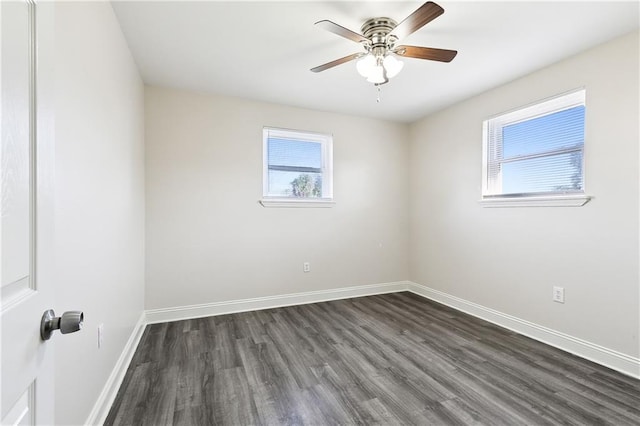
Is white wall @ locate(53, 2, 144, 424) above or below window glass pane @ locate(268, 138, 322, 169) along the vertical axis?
below

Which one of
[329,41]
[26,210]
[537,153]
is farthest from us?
[537,153]

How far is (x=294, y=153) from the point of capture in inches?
145

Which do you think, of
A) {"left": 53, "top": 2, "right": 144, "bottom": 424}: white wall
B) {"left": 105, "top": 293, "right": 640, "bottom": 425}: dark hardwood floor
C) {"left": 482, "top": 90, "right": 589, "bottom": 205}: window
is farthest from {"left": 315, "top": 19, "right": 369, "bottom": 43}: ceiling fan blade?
{"left": 105, "top": 293, "right": 640, "bottom": 425}: dark hardwood floor

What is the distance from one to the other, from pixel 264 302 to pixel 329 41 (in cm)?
280

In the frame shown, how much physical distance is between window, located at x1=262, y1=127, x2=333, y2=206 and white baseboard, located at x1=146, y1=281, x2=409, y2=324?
1174mm

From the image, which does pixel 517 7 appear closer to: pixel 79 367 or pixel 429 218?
pixel 429 218

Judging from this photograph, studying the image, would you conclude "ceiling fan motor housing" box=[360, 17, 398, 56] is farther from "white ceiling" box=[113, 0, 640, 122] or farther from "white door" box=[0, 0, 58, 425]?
"white door" box=[0, 0, 58, 425]

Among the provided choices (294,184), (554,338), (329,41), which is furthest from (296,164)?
(554,338)

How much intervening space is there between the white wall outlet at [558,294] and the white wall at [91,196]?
339 cm

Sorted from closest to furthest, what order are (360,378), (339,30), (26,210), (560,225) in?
(26,210)
(339,30)
(360,378)
(560,225)

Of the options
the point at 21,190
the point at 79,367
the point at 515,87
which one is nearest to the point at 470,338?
the point at 515,87

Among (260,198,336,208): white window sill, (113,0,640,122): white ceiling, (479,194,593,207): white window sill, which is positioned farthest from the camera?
(260,198,336,208): white window sill

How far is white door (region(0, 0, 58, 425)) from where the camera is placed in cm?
52

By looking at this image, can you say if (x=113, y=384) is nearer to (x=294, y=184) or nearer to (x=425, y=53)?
(x=294, y=184)
